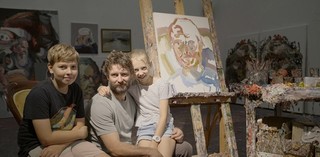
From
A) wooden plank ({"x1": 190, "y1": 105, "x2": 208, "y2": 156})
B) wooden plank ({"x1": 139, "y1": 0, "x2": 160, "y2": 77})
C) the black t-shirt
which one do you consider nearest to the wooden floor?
wooden plank ({"x1": 190, "y1": 105, "x2": 208, "y2": 156})

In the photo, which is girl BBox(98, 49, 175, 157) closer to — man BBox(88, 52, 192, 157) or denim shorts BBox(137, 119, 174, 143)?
denim shorts BBox(137, 119, 174, 143)

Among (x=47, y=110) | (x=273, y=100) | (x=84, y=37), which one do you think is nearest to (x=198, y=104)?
(x=273, y=100)

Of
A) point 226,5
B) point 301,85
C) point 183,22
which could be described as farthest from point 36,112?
point 226,5

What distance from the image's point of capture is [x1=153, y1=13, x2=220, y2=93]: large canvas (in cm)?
289

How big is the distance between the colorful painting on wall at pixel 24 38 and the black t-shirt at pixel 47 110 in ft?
15.4

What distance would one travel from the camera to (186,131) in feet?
16.5

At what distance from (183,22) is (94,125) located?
5.12 ft

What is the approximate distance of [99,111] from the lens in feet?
6.42

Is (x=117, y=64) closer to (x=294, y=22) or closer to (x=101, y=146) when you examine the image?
(x=101, y=146)

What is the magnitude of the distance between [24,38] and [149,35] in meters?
4.54

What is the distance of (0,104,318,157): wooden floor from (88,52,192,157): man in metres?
1.98

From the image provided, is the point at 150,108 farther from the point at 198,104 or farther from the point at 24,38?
the point at 24,38

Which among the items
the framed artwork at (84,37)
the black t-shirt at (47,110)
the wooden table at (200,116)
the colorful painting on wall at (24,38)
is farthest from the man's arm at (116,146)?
the framed artwork at (84,37)

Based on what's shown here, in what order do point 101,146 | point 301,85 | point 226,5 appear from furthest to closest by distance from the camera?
1. point 226,5
2. point 301,85
3. point 101,146
